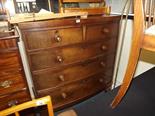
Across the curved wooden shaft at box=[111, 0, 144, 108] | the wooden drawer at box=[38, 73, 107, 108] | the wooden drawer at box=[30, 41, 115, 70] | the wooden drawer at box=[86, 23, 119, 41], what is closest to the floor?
the curved wooden shaft at box=[111, 0, 144, 108]

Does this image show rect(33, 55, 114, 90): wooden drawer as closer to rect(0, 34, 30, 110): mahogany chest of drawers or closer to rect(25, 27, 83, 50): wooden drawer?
rect(0, 34, 30, 110): mahogany chest of drawers

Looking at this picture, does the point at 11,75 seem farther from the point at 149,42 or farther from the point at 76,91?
the point at 149,42

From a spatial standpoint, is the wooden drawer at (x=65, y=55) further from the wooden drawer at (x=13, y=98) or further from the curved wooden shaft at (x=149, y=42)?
the curved wooden shaft at (x=149, y=42)

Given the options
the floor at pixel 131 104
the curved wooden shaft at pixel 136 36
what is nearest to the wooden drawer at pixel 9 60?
the floor at pixel 131 104

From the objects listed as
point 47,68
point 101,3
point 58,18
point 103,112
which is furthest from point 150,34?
point 101,3

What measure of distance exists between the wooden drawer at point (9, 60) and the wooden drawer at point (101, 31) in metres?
0.63

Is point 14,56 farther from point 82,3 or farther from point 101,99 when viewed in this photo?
point 82,3

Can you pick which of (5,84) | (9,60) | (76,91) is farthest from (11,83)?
(76,91)

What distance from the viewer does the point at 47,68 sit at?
1172 mm

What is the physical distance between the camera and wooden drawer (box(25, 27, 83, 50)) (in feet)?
3.38

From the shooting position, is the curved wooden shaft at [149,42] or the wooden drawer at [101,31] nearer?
the curved wooden shaft at [149,42]

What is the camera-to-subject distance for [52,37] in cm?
109

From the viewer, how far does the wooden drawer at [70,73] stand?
Answer: 3.91ft

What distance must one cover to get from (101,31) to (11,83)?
0.91 meters
